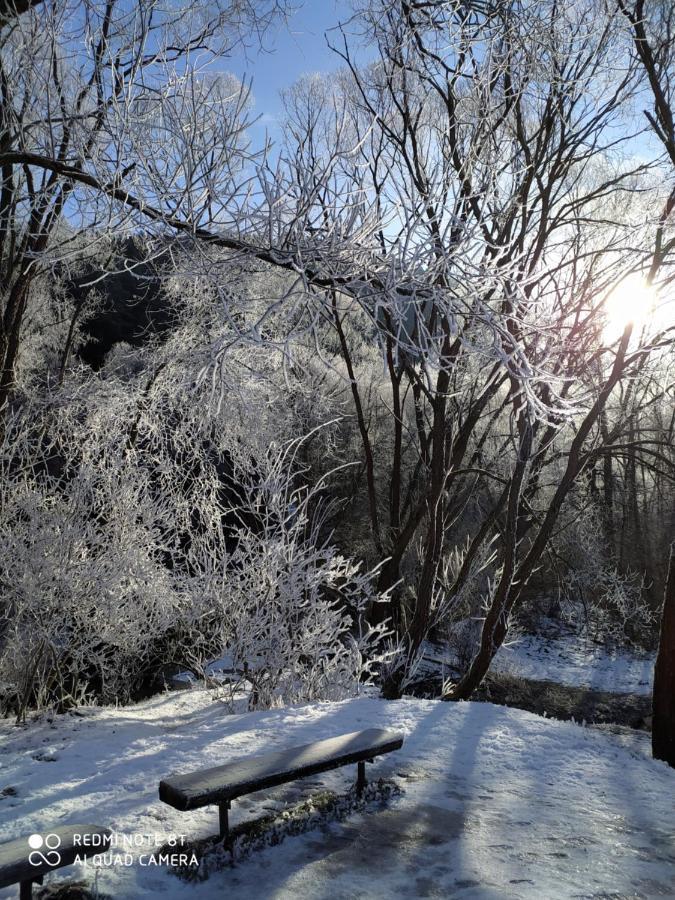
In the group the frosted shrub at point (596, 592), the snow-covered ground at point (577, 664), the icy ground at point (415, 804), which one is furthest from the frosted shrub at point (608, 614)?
the icy ground at point (415, 804)

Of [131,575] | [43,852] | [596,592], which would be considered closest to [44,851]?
[43,852]

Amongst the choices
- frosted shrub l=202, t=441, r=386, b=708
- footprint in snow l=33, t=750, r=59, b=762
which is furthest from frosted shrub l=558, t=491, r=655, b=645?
footprint in snow l=33, t=750, r=59, b=762

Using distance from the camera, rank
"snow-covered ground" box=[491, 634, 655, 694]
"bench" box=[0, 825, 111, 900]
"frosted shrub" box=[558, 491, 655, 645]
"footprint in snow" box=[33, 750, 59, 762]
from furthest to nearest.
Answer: "frosted shrub" box=[558, 491, 655, 645], "snow-covered ground" box=[491, 634, 655, 694], "footprint in snow" box=[33, 750, 59, 762], "bench" box=[0, 825, 111, 900]

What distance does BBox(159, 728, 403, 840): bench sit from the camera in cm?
327

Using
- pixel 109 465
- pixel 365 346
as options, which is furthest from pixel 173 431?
pixel 365 346

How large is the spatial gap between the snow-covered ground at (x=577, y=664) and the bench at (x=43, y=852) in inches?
517

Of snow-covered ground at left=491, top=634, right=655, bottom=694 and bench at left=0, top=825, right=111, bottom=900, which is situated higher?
bench at left=0, top=825, right=111, bottom=900

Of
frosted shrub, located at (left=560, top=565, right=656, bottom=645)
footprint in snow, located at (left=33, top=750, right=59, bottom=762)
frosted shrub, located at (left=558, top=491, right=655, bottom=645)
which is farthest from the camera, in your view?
frosted shrub, located at (left=560, top=565, right=656, bottom=645)

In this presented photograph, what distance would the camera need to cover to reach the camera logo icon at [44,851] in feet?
8.66

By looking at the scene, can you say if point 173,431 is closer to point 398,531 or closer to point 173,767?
point 398,531

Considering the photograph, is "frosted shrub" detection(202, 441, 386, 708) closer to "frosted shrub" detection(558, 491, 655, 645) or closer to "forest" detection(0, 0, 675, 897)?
"forest" detection(0, 0, 675, 897)

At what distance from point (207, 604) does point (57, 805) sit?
439 cm

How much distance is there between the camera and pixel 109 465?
886 centimetres

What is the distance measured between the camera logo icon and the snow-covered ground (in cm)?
1328
